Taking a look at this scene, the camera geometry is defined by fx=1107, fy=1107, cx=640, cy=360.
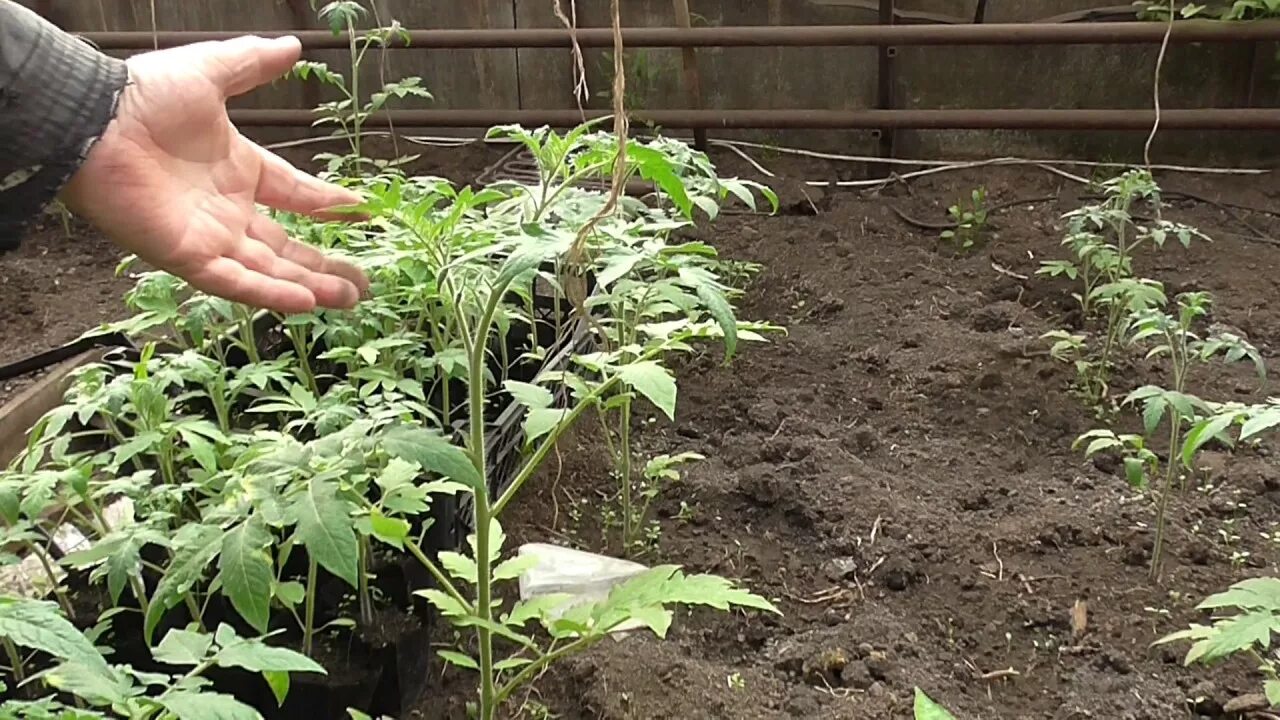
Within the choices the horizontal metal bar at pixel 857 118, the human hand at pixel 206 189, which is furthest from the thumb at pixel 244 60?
the horizontal metal bar at pixel 857 118

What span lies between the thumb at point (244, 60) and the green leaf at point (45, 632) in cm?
90

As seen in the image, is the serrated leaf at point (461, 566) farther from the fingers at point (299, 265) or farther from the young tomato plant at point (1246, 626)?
the young tomato plant at point (1246, 626)

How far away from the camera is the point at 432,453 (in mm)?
1374

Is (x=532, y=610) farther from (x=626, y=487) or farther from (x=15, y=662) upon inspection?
(x=15, y=662)

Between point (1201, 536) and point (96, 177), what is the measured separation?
2173 millimetres

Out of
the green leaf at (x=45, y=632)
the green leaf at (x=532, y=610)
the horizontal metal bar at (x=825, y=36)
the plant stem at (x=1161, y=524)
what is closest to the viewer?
the green leaf at (x=45, y=632)

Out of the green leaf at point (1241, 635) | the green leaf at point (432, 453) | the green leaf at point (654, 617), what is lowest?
the green leaf at point (1241, 635)

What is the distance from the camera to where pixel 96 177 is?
1.55 meters

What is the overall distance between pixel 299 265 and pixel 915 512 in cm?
142

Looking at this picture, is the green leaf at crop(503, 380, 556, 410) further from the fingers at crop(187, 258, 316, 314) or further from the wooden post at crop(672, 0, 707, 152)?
the wooden post at crop(672, 0, 707, 152)

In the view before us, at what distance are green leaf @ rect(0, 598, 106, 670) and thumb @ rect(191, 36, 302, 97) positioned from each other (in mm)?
904

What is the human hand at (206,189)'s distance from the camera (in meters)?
1.59

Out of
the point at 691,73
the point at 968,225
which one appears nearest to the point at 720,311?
the point at 968,225

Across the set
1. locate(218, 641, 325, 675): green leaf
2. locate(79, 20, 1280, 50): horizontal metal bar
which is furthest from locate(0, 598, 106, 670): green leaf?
locate(79, 20, 1280, 50): horizontal metal bar
